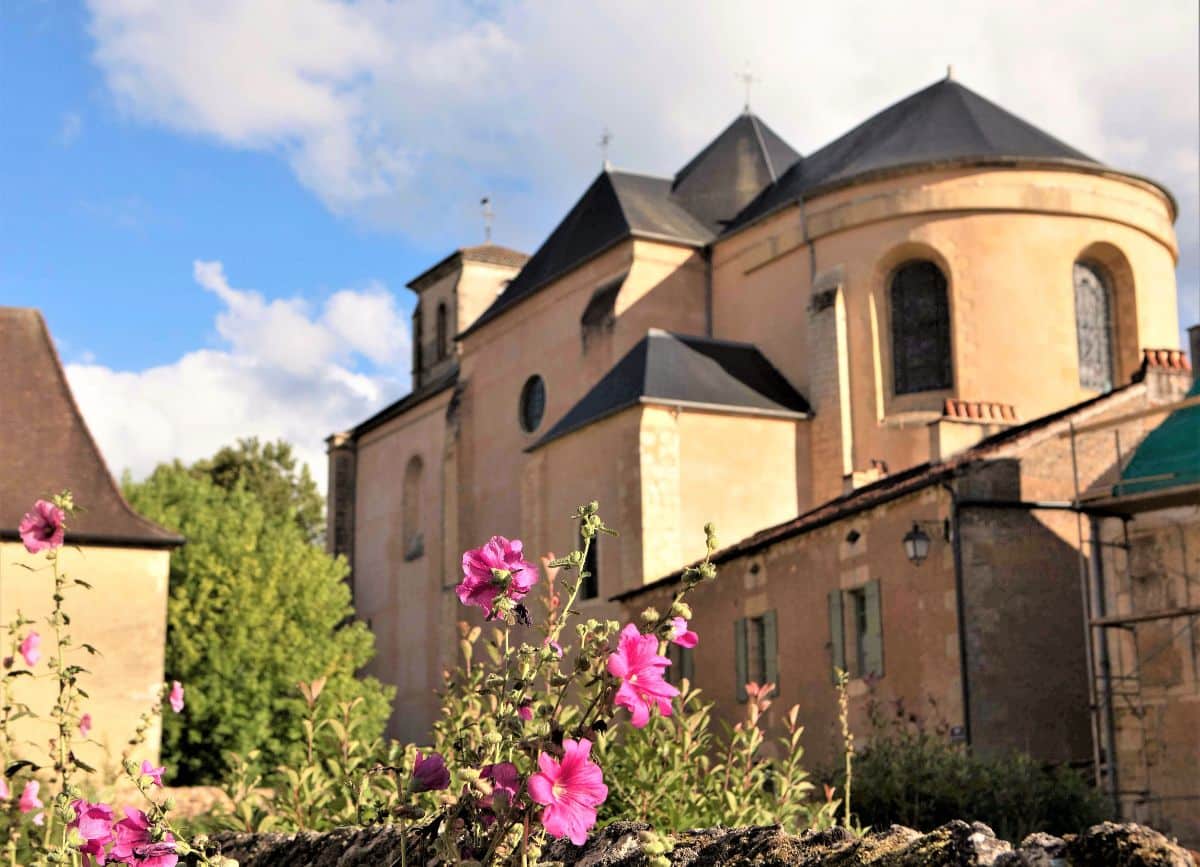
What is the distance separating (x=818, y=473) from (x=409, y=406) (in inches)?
806

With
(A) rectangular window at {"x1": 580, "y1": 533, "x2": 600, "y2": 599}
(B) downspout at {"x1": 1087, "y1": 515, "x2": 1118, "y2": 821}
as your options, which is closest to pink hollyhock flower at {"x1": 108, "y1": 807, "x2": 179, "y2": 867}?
(B) downspout at {"x1": 1087, "y1": 515, "x2": 1118, "y2": 821}

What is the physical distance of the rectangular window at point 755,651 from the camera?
2078 centimetres

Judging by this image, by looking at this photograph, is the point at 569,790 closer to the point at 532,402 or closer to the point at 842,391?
the point at 842,391

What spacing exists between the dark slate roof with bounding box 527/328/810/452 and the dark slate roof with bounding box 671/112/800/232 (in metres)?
6.03

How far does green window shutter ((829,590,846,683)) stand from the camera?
19219mm

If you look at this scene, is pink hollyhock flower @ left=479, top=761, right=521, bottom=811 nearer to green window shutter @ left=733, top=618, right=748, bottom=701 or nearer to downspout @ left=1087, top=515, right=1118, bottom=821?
downspout @ left=1087, top=515, right=1118, bottom=821

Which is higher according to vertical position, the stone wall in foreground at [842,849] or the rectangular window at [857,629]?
the rectangular window at [857,629]

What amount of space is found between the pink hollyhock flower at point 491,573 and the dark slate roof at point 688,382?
76.8ft

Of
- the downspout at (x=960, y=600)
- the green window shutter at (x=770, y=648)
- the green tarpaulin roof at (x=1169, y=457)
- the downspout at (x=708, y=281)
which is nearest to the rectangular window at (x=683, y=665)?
the green window shutter at (x=770, y=648)

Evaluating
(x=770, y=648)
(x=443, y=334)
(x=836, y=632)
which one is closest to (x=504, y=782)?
(x=836, y=632)

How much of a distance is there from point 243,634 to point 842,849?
30.9 m

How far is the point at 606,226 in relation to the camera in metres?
35.4

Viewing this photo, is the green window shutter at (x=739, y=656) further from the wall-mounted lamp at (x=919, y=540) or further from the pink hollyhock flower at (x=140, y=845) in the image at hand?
the pink hollyhock flower at (x=140, y=845)

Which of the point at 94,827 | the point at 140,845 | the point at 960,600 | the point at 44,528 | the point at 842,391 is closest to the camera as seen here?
the point at 140,845
